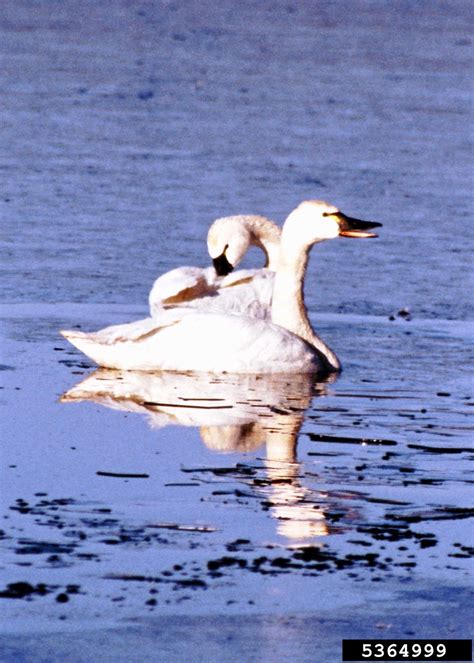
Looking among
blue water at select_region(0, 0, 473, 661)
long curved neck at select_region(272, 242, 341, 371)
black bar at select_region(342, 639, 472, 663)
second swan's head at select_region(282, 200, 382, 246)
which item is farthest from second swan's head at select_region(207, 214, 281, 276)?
black bar at select_region(342, 639, 472, 663)

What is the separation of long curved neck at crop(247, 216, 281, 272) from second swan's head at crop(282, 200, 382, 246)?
4.32 ft

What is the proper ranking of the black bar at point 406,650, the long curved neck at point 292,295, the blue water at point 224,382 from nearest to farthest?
the black bar at point 406,650 → the blue water at point 224,382 → the long curved neck at point 292,295

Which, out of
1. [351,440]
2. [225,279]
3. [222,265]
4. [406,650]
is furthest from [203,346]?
[406,650]

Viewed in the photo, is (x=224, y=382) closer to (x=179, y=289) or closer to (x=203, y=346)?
(x=203, y=346)

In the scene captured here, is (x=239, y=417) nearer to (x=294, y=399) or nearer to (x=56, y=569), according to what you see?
(x=294, y=399)

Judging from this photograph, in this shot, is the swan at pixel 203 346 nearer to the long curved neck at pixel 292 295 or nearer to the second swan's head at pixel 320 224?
the long curved neck at pixel 292 295

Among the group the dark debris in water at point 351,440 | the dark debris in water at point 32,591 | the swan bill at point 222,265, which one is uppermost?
the swan bill at point 222,265

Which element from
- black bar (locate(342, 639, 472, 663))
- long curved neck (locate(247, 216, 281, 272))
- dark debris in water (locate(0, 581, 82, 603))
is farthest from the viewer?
long curved neck (locate(247, 216, 281, 272))

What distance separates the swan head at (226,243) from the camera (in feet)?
39.9

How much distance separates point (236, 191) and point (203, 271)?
418 centimetres

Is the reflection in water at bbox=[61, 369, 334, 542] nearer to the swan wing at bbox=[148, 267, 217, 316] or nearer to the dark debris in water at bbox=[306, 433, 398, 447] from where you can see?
the dark debris in water at bbox=[306, 433, 398, 447]

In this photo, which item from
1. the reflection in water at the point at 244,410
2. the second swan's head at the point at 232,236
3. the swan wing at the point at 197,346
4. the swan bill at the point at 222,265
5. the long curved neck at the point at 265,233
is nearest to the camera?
the reflection in water at the point at 244,410

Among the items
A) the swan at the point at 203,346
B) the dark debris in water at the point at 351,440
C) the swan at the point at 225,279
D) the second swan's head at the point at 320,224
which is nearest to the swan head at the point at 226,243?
the swan at the point at 225,279

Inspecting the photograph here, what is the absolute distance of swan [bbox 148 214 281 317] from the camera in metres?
11.0
